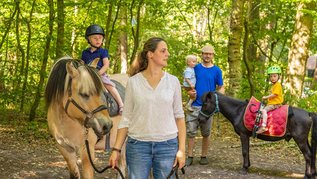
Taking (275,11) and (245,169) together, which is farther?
(275,11)

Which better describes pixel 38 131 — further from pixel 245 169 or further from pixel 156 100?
pixel 156 100

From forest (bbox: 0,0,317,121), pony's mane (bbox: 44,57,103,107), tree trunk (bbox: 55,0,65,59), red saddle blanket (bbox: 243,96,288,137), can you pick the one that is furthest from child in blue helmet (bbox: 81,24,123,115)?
tree trunk (bbox: 55,0,65,59)

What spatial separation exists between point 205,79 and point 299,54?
186 inches

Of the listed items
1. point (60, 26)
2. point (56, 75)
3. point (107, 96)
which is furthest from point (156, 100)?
point (60, 26)

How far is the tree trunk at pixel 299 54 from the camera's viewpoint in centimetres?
1129

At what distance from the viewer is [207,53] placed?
25.0ft

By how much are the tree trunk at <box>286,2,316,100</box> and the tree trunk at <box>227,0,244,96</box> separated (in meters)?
1.39

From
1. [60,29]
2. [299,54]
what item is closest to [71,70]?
[60,29]

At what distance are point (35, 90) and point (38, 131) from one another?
201 centimetres

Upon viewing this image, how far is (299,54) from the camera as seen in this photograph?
37.5ft

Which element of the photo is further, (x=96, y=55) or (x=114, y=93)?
(x=114, y=93)

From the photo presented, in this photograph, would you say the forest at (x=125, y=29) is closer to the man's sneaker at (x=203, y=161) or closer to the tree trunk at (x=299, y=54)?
the tree trunk at (x=299, y=54)

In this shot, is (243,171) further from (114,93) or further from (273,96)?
(114,93)

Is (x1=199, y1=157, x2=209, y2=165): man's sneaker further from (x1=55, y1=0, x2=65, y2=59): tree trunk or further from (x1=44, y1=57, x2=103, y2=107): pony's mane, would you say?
(x1=55, y1=0, x2=65, y2=59): tree trunk
